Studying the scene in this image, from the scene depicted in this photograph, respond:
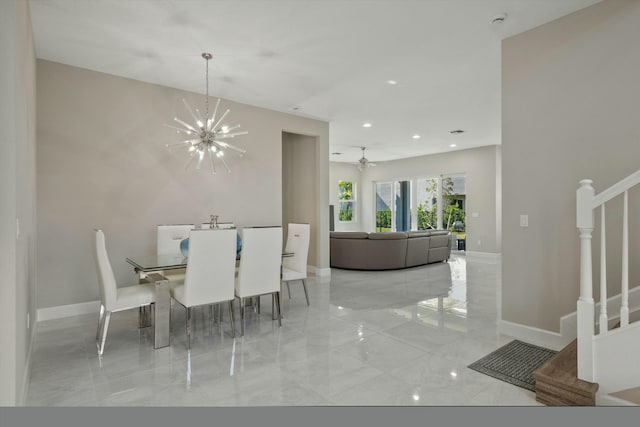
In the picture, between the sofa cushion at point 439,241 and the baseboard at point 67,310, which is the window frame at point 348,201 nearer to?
the sofa cushion at point 439,241

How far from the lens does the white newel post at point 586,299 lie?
201cm

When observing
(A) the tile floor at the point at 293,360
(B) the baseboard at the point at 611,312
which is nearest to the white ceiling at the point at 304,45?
(B) the baseboard at the point at 611,312

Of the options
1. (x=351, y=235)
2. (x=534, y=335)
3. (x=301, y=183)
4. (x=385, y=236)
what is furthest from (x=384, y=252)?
(x=534, y=335)

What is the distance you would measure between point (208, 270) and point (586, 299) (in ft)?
9.46

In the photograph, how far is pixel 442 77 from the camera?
4.22 meters

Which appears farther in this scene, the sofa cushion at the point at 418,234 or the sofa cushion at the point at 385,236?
the sofa cushion at the point at 418,234

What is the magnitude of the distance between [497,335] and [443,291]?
181cm

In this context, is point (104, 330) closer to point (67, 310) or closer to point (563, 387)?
point (67, 310)

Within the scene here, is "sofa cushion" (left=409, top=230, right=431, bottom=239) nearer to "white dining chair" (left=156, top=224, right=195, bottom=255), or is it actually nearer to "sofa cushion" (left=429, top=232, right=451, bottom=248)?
"sofa cushion" (left=429, top=232, right=451, bottom=248)

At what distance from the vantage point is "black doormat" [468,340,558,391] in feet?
7.70

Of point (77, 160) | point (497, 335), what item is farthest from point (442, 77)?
point (77, 160)

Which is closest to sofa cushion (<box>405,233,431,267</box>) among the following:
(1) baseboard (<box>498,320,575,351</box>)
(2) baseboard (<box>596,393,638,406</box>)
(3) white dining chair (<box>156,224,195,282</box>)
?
(1) baseboard (<box>498,320,575,351</box>)

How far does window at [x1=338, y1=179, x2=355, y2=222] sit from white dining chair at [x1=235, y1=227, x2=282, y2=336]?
8.21 meters

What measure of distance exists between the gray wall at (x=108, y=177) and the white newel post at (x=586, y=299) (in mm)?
4260
